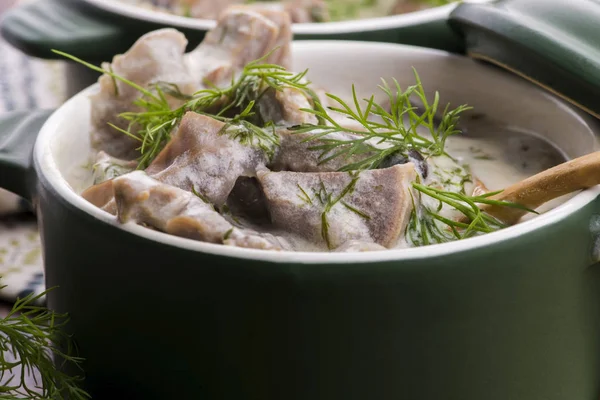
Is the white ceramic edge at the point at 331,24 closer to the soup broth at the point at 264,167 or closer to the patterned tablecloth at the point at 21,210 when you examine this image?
the patterned tablecloth at the point at 21,210

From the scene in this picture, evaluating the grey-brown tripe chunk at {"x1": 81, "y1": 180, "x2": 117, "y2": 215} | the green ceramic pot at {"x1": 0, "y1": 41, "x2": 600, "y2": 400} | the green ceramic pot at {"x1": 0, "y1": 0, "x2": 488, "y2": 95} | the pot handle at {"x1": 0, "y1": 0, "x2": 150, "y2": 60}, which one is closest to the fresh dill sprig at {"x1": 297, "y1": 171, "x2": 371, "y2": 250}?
the green ceramic pot at {"x1": 0, "y1": 41, "x2": 600, "y2": 400}

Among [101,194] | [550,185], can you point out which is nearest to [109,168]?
[101,194]

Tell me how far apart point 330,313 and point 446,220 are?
0.67 feet

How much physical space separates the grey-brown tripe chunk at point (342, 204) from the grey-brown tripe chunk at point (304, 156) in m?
0.04

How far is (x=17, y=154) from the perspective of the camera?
4.21 ft

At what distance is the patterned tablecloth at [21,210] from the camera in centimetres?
159

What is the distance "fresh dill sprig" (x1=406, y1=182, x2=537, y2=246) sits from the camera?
1075mm

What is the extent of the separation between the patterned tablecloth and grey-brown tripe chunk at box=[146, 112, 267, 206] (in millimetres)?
237

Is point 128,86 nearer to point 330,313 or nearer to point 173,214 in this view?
point 173,214

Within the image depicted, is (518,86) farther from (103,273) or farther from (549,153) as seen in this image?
(103,273)

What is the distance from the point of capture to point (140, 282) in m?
1.01

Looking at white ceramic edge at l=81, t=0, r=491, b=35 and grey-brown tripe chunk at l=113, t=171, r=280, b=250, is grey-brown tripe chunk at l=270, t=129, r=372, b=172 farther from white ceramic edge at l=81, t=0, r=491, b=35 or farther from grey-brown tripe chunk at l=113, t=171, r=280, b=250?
white ceramic edge at l=81, t=0, r=491, b=35

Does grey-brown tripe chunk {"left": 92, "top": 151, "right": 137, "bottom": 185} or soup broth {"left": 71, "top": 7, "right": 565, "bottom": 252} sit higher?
soup broth {"left": 71, "top": 7, "right": 565, "bottom": 252}

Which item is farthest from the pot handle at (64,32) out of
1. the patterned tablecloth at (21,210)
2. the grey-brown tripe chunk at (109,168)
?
the grey-brown tripe chunk at (109,168)
